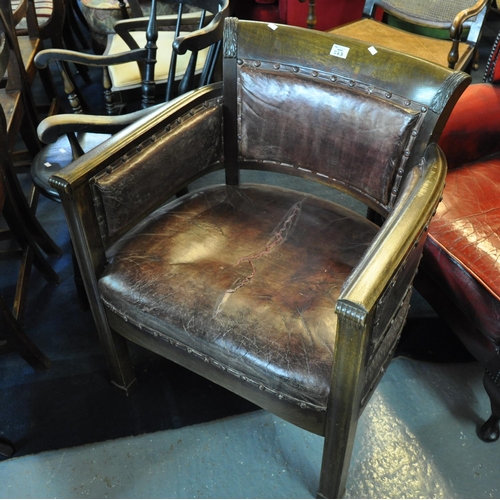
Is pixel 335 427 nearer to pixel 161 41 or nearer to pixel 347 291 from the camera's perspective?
pixel 347 291

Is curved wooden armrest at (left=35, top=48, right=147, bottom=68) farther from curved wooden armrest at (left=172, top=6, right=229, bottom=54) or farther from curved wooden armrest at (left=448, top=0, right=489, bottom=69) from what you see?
curved wooden armrest at (left=448, top=0, right=489, bottom=69)

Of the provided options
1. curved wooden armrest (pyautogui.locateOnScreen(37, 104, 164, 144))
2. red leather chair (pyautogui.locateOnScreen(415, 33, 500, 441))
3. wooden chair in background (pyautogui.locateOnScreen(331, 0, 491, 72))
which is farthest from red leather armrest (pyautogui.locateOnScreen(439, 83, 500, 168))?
curved wooden armrest (pyautogui.locateOnScreen(37, 104, 164, 144))

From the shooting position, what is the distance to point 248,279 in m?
1.11

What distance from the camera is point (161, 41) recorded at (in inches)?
84.8

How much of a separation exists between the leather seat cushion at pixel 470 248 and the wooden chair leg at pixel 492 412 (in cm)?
13

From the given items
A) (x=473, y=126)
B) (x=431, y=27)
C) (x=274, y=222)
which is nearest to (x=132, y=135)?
(x=274, y=222)

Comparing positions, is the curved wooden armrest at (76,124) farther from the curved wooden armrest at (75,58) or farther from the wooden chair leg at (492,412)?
the wooden chair leg at (492,412)

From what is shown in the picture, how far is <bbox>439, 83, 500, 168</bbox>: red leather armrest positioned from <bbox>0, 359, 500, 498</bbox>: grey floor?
69 centimetres

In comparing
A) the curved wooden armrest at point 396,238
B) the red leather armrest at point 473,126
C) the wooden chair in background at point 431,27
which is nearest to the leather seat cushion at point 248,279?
the curved wooden armrest at point 396,238

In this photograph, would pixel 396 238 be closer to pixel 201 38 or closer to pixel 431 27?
pixel 201 38

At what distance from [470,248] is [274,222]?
1.56 ft

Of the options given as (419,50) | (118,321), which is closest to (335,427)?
(118,321)

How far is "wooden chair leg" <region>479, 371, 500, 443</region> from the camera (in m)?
1.21

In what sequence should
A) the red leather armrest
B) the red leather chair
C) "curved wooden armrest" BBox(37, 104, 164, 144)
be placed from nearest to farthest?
1. the red leather chair
2. "curved wooden armrest" BBox(37, 104, 164, 144)
3. the red leather armrest
